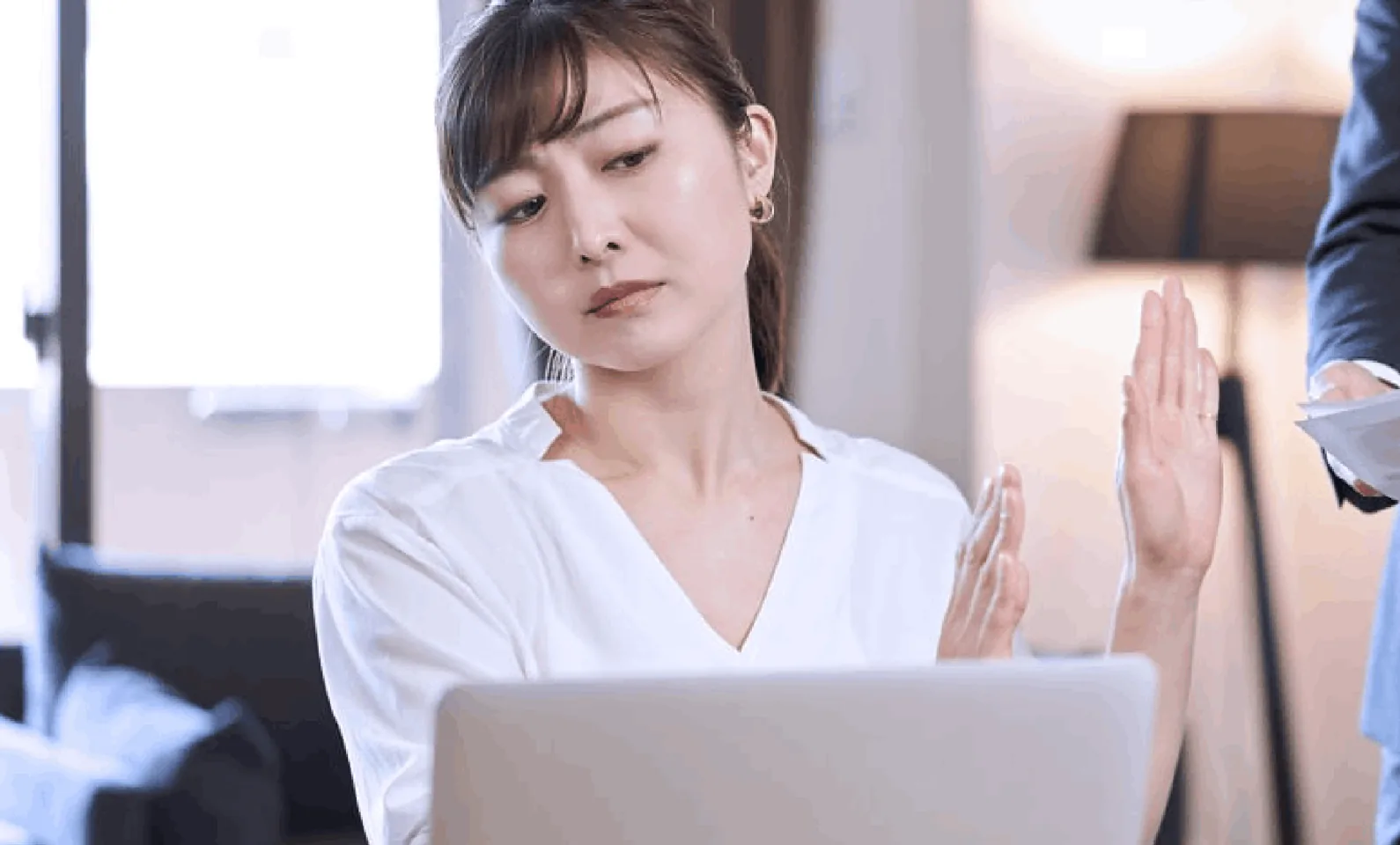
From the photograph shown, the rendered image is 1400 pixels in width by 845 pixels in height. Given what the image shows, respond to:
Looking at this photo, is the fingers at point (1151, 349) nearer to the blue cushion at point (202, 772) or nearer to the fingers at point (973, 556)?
the fingers at point (973, 556)

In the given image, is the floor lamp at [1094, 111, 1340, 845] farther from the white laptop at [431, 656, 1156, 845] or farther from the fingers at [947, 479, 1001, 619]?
the white laptop at [431, 656, 1156, 845]

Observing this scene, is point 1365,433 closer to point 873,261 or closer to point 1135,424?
point 1135,424

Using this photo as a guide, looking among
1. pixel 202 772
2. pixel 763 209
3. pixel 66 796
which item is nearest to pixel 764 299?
pixel 763 209

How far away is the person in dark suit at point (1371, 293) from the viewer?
135 cm

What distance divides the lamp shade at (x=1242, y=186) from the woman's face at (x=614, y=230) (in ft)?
6.40

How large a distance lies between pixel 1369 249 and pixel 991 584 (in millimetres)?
547

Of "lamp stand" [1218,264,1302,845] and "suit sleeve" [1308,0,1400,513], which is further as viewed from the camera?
"lamp stand" [1218,264,1302,845]

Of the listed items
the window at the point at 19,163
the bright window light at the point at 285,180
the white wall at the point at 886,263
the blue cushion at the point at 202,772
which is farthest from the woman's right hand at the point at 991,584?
the bright window light at the point at 285,180

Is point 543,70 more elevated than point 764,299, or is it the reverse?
point 543,70

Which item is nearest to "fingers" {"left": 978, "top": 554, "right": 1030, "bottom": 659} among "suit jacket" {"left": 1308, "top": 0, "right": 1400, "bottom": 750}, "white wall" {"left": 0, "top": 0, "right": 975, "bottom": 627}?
"suit jacket" {"left": 1308, "top": 0, "right": 1400, "bottom": 750}

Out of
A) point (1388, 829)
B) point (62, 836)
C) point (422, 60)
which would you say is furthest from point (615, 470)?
point (422, 60)

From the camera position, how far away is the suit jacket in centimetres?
138

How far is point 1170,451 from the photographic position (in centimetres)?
121

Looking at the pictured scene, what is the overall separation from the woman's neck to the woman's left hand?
371 millimetres
